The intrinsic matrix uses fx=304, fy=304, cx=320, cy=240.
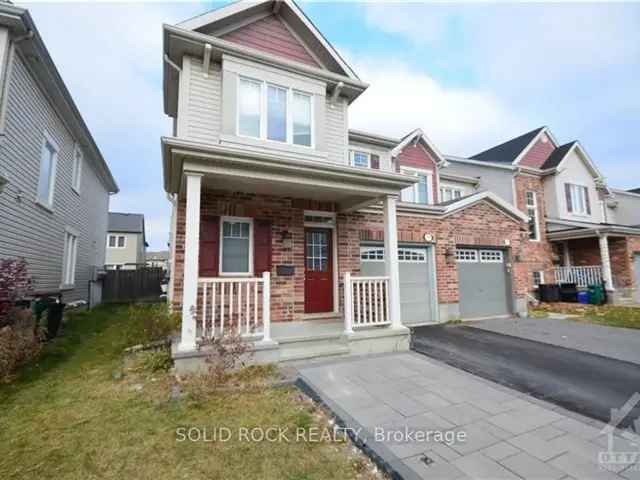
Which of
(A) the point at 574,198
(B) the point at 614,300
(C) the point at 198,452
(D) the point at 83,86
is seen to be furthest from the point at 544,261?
(D) the point at 83,86

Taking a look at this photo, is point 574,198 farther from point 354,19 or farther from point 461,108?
point 354,19

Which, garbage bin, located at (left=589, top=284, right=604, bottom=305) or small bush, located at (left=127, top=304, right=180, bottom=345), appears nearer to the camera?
small bush, located at (left=127, top=304, right=180, bottom=345)

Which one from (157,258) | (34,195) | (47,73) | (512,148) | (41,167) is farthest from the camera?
(157,258)

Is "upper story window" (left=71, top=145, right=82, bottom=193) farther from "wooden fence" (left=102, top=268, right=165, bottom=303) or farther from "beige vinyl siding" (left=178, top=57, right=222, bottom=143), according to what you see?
"beige vinyl siding" (left=178, top=57, right=222, bottom=143)

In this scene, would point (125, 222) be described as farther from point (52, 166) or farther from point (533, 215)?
point (533, 215)

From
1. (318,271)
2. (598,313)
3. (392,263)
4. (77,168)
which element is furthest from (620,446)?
(77,168)

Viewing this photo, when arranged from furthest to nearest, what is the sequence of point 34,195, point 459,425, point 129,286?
point 129,286
point 34,195
point 459,425

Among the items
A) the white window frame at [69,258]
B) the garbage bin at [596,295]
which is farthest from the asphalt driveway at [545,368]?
the white window frame at [69,258]

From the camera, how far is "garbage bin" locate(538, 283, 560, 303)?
43.2ft

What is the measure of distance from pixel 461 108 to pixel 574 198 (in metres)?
8.46

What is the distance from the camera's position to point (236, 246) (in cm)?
664

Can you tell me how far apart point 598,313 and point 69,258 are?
18.6 m

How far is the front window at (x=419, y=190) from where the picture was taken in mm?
11812

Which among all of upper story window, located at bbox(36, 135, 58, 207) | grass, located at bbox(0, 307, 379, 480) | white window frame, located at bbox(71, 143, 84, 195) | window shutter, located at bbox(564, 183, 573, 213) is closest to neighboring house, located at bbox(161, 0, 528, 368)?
grass, located at bbox(0, 307, 379, 480)
